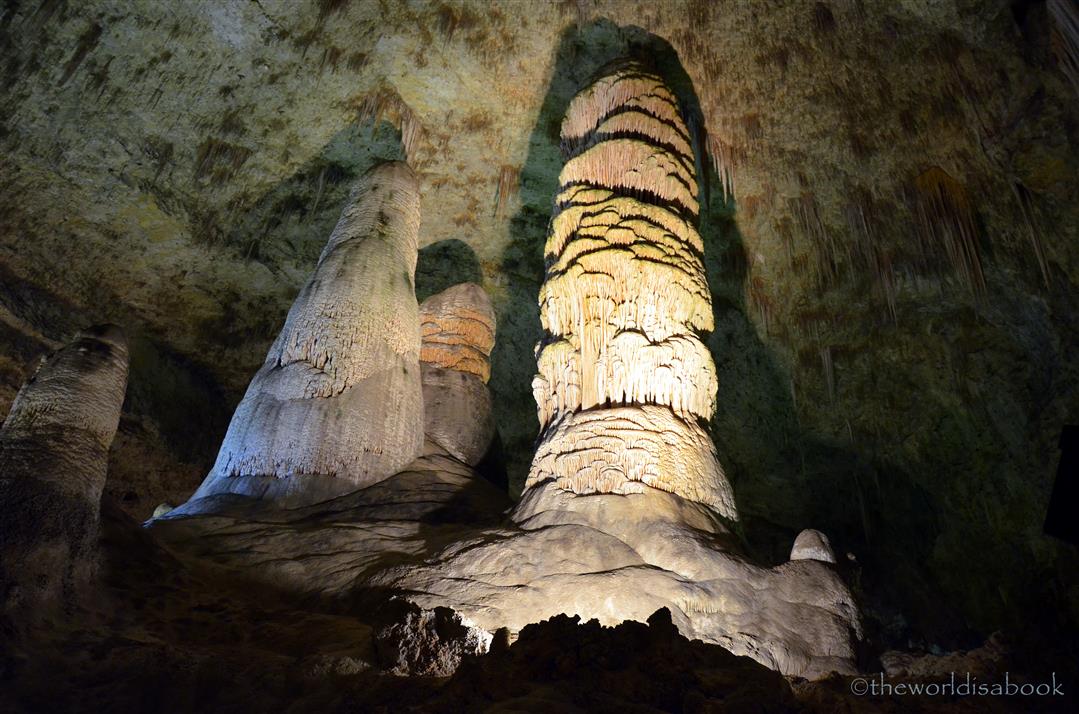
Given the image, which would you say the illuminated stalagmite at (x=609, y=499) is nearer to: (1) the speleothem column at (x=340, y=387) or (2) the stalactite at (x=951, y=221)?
(1) the speleothem column at (x=340, y=387)

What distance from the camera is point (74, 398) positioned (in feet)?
11.8

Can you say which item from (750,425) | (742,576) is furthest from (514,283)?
(742,576)

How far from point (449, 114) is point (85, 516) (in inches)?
299

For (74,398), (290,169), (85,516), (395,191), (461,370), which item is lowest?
(85,516)

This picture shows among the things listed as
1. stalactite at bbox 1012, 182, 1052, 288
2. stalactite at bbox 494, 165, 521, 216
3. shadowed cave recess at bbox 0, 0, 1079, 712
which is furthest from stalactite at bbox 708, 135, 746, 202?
stalactite at bbox 1012, 182, 1052, 288

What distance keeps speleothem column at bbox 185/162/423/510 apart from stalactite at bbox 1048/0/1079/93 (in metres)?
6.86

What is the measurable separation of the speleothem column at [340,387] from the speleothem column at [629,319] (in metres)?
1.89

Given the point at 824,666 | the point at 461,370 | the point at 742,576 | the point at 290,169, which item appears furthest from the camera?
the point at 290,169

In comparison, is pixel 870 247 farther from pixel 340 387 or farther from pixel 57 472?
pixel 57 472

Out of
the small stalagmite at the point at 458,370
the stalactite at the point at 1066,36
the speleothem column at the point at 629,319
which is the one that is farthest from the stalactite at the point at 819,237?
the small stalagmite at the point at 458,370

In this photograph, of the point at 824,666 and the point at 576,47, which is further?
the point at 576,47

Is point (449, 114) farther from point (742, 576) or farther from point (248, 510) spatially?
point (742, 576)

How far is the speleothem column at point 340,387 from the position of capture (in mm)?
6621

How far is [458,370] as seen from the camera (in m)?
9.30
